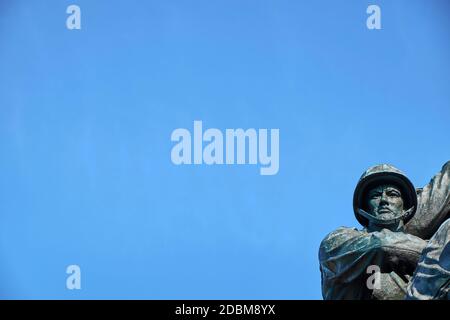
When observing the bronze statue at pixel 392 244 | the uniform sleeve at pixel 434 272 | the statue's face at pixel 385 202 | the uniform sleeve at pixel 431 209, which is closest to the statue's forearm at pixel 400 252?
the bronze statue at pixel 392 244

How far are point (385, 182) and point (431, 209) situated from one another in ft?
2.91

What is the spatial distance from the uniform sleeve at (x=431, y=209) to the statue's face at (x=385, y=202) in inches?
14.3

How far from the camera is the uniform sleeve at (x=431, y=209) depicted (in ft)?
122

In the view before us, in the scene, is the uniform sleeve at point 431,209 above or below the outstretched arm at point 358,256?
above

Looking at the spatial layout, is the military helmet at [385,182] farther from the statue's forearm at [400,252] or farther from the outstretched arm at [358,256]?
the statue's forearm at [400,252]

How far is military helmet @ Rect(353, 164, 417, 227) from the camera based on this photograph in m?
37.1

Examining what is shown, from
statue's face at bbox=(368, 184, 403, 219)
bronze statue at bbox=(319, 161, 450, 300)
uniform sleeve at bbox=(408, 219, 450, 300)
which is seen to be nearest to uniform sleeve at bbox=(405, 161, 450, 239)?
bronze statue at bbox=(319, 161, 450, 300)

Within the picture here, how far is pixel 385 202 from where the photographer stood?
3706cm

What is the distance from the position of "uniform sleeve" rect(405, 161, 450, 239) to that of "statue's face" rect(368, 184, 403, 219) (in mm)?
363
